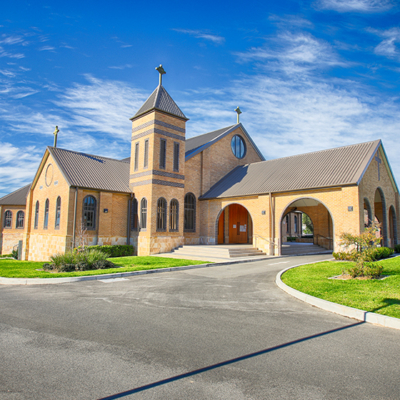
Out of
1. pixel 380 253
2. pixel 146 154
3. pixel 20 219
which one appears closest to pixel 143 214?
pixel 146 154

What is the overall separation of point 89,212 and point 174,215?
5.85 meters

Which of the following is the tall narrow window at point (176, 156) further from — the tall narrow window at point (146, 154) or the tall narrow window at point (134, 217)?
the tall narrow window at point (134, 217)

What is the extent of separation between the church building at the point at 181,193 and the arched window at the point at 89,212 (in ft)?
0.22

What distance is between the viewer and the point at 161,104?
22.5 meters

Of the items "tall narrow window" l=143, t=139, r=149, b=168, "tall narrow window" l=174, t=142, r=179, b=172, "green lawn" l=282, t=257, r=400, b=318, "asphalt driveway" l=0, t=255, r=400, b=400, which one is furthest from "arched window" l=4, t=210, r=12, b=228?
"green lawn" l=282, t=257, r=400, b=318

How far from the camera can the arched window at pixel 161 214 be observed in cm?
2183

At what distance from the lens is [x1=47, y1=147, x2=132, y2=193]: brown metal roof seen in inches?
842

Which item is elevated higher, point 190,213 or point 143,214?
point 190,213

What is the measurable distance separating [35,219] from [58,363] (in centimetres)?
2401

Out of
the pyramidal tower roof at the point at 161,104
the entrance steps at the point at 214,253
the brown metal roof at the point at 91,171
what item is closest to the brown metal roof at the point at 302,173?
the entrance steps at the point at 214,253

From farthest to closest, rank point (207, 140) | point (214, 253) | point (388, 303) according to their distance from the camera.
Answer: point (207, 140), point (214, 253), point (388, 303)

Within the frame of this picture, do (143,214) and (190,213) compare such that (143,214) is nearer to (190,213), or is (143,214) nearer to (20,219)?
(190,213)

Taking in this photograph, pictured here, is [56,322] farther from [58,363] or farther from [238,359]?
[238,359]

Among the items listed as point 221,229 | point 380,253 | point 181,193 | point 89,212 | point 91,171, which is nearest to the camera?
point 380,253
